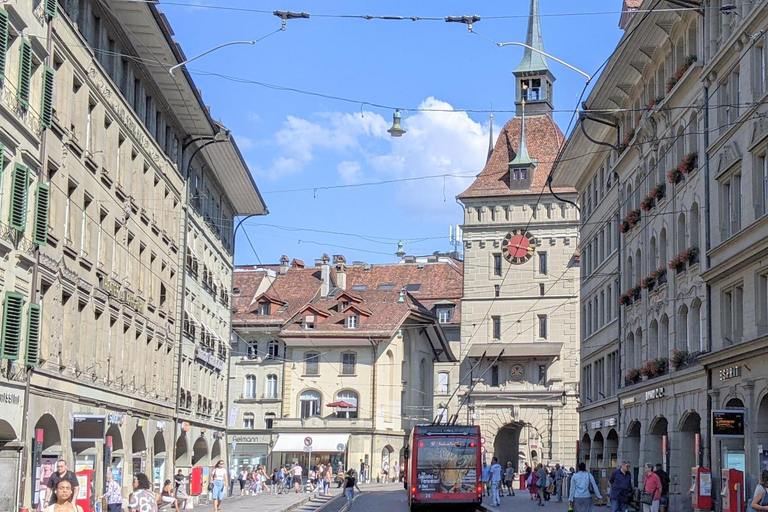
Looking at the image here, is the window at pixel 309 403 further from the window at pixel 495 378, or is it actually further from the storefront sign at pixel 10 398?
the storefront sign at pixel 10 398

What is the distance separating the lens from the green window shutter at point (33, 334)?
25828mm

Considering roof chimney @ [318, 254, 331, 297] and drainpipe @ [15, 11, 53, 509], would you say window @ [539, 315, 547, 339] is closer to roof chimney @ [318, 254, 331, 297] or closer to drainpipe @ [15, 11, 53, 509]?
roof chimney @ [318, 254, 331, 297]

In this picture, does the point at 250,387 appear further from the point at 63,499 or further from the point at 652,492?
the point at 63,499

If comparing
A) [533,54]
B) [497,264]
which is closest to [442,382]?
[497,264]

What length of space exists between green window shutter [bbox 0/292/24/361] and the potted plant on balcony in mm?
17387

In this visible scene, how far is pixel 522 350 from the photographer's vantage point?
86.9 m

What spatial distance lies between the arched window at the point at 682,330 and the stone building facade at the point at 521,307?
159 feet

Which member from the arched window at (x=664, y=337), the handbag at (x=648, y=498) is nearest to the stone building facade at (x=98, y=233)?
the handbag at (x=648, y=498)

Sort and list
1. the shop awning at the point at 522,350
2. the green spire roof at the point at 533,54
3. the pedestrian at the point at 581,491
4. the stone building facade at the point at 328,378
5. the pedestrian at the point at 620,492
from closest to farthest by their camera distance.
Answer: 1. the pedestrian at the point at 581,491
2. the pedestrian at the point at 620,492
3. the stone building facade at the point at 328,378
4. the shop awning at the point at 522,350
5. the green spire roof at the point at 533,54

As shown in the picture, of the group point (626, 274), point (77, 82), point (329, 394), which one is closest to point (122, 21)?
point (77, 82)

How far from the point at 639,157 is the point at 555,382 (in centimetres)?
4734

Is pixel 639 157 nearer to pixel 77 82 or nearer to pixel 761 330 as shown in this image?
pixel 761 330

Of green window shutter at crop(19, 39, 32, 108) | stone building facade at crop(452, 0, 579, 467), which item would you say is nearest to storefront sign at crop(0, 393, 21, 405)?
green window shutter at crop(19, 39, 32, 108)

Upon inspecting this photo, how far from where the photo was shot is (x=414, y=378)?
283ft
